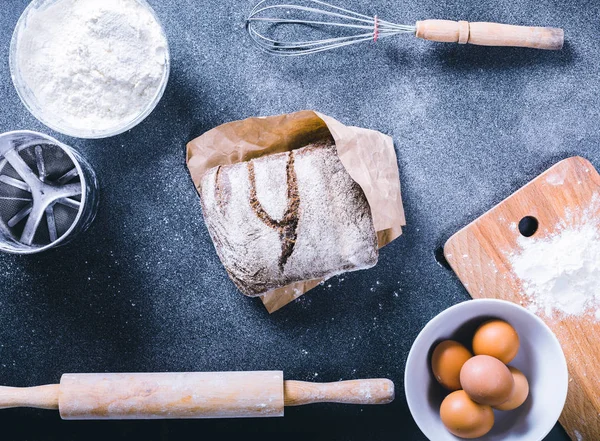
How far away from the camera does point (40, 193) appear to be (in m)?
1.00

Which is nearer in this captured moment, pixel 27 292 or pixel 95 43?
pixel 95 43

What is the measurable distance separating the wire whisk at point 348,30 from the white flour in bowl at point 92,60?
0.20 meters

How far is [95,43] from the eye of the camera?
36.4 inches

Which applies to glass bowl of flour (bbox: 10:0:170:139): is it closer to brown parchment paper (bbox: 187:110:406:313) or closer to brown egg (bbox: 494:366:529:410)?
brown parchment paper (bbox: 187:110:406:313)

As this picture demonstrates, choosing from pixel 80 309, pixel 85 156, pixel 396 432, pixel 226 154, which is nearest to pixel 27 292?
pixel 80 309

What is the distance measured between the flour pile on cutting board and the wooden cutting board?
0.01m

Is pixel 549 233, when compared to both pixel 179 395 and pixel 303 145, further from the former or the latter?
pixel 179 395

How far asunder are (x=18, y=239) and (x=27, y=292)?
0.37ft

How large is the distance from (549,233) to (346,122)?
390mm

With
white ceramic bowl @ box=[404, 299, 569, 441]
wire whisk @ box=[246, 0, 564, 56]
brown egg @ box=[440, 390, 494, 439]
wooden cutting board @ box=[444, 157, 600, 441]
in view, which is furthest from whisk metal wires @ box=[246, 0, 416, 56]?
brown egg @ box=[440, 390, 494, 439]

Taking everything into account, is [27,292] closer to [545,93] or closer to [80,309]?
[80,309]

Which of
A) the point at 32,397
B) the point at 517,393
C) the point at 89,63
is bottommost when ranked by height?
the point at 32,397

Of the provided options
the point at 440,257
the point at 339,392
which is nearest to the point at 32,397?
the point at 339,392

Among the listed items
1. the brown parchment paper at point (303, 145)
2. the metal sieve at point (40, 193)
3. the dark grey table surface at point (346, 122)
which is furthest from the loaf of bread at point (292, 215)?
the metal sieve at point (40, 193)
